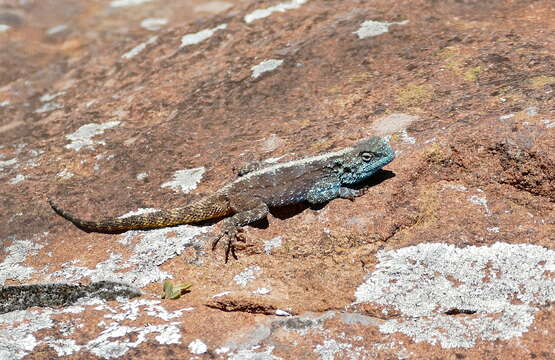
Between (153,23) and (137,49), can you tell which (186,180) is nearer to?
(137,49)

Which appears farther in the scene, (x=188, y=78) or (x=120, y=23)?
(x=120, y=23)

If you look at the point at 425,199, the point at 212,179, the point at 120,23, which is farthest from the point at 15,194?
the point at 120,23

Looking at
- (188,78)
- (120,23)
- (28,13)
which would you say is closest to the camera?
(188,78)

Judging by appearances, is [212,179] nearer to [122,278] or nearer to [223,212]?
[223,212]

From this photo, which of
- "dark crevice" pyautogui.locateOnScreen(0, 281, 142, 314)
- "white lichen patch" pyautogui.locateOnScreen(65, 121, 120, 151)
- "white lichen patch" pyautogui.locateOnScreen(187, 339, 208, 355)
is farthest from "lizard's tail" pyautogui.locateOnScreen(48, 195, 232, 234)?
"white lichen patch" pyautogui.locateOnScreen(65, 121, 120, 151)

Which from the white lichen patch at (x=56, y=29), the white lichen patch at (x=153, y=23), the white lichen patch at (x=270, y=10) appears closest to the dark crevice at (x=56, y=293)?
the white lichen patch at (x=270, y=10)

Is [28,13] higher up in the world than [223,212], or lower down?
higher up
